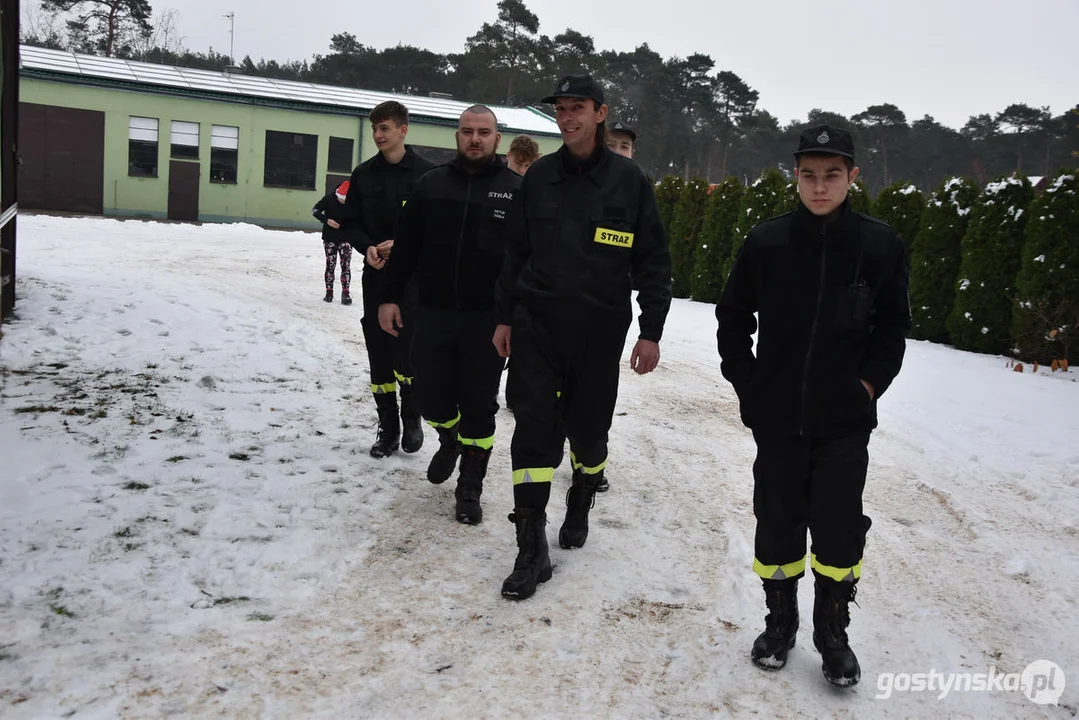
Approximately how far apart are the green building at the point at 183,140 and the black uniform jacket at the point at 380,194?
82.8 ft

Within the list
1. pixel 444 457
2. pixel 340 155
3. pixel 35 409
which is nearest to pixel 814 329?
pixel 444 457

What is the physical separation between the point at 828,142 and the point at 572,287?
132cm

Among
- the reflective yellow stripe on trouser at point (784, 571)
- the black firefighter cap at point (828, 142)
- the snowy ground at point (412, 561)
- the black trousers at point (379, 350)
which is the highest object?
the black firefighter cap at point (828, 142)

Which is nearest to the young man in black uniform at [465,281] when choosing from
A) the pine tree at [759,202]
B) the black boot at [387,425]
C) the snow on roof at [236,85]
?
the black boot at [387,425]

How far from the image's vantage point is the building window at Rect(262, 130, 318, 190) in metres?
30.9

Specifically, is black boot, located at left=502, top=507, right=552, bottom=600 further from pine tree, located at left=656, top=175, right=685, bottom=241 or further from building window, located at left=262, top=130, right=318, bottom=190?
building window, located at left=262, top=130, right=318, bottom=190

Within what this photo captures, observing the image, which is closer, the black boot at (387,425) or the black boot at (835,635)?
the black boot at (835,635)

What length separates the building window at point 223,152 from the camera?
2989cm

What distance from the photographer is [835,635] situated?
11.2 ft

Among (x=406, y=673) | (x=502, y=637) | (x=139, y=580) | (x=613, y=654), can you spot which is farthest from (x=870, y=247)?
(x=139, y=580)

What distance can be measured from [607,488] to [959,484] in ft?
8.47

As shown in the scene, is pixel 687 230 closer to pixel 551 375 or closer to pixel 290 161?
pixel 551 375

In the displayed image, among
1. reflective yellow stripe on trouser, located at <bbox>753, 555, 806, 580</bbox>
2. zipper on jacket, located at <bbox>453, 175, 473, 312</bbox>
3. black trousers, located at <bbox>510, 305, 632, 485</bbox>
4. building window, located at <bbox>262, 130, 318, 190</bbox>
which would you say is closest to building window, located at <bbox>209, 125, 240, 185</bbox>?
building window, located at <bbox>262, 130, 318, 190</bbox>

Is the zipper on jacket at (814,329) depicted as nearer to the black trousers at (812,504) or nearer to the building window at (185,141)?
the black trousers at (812,504)
